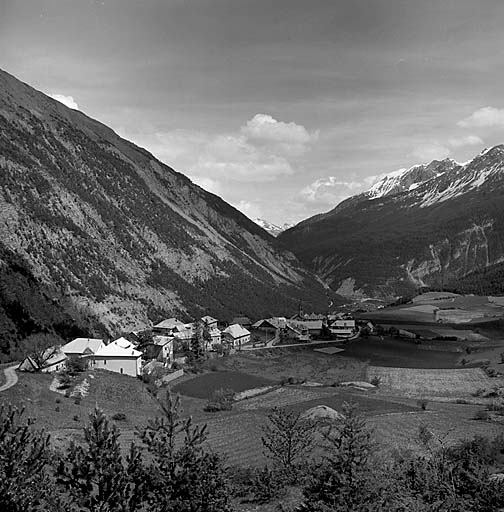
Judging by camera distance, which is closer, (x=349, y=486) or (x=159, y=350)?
(x=349, y=486)

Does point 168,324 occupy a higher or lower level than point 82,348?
higher

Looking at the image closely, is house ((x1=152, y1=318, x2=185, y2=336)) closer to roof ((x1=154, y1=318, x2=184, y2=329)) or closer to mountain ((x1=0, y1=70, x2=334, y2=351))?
roof ((x1=154, y1=318, x2=184, y2=329))

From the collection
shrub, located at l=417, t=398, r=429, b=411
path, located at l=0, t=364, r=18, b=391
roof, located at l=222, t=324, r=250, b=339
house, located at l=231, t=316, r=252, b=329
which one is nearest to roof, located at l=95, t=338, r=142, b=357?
path, located at l=0, t=364, r=18, b=391

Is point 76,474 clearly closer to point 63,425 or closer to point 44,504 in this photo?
point 44,504

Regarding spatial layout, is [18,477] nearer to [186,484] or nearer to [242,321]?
[186,484]

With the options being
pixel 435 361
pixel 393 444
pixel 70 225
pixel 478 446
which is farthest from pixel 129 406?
pixel 70 225

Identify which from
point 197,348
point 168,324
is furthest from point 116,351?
point 168,324

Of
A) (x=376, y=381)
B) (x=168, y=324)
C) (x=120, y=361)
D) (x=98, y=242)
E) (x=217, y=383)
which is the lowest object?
(x=376, y=381)

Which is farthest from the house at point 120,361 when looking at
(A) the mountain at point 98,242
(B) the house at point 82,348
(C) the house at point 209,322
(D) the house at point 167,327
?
(C) the house at point 209,322
